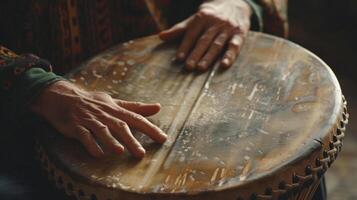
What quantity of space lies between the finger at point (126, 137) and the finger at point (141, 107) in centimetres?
6

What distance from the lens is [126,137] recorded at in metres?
0.99

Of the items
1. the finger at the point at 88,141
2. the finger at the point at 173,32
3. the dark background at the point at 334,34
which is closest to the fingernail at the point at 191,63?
the finger at the point at 173,32

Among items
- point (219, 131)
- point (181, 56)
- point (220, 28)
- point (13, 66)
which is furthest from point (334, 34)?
point (13, 66)

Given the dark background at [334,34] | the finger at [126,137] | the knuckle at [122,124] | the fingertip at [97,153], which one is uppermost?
the knuckle at [122,124]

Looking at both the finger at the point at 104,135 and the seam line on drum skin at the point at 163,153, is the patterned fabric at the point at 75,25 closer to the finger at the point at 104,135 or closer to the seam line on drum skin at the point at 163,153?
the finger at the point at 104,135

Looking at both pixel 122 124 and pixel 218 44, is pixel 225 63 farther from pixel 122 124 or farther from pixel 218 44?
pixel 122 124

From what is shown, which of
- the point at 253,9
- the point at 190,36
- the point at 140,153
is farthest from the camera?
the point at 253,9

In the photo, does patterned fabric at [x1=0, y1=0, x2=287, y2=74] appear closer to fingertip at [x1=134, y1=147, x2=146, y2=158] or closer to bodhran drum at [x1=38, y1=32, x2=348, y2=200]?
bodhran drum at [x1=38, y1=32, x2=348, y2=200]

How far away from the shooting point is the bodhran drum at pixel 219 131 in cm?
90

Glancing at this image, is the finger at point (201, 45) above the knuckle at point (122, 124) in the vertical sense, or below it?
below

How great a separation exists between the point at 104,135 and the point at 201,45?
428mm

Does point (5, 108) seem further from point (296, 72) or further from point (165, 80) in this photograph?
point (296, 72)

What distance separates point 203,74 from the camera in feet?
4.11

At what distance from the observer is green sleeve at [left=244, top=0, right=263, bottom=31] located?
4.98ft
